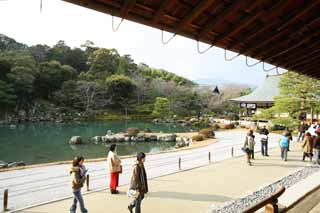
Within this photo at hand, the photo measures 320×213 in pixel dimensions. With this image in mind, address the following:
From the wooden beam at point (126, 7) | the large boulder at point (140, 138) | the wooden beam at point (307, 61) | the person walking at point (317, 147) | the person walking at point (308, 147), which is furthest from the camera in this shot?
the large boulder at point (140, 138)

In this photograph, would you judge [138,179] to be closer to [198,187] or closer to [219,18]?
[219,18]

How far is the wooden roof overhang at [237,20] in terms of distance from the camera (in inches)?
118

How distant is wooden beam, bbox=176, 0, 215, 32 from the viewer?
2.98 meters

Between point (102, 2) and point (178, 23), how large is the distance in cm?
95

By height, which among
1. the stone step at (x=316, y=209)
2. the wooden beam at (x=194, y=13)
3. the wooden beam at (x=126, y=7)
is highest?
the wooden beam at (x=194, y=13)

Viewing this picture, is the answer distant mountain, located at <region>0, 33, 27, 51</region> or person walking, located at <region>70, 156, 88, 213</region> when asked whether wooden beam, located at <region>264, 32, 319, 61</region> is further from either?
distant mountain, located at <region>0, 33, 27, 51</region>

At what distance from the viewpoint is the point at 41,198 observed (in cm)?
620

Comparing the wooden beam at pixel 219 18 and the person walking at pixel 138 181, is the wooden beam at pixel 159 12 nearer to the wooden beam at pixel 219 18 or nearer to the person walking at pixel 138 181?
the wooden beam at pixel 219 18

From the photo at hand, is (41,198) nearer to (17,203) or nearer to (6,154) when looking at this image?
(17,203)

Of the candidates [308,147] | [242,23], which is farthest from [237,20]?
[308,147]

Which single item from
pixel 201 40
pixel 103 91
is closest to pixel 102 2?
pixel 201 40

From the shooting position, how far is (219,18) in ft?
11.0

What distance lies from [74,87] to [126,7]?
1563 inches

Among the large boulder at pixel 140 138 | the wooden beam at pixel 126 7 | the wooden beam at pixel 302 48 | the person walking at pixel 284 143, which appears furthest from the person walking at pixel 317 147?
the large boulder at pixel 140 138
